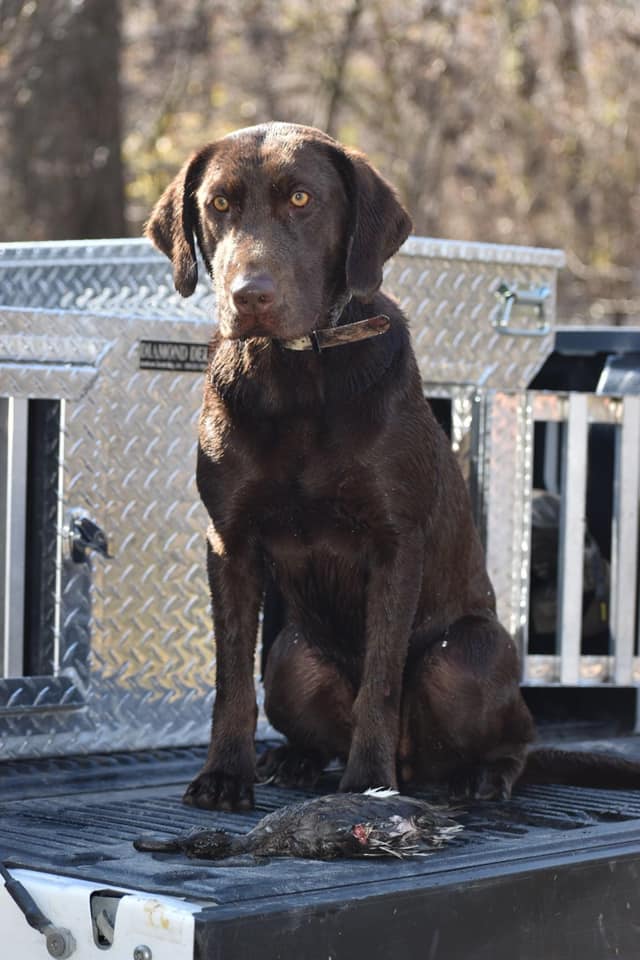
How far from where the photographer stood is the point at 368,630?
3.56 m

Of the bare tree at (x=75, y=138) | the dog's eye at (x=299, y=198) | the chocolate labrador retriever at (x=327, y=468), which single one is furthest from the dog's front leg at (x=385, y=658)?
the bare tree at (x=75, y=138)

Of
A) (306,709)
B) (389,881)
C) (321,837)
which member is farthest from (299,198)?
(389,881)

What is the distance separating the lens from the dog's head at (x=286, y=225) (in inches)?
129

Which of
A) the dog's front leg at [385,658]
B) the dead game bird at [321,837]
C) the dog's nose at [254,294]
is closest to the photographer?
the dead game bird at [321,837]

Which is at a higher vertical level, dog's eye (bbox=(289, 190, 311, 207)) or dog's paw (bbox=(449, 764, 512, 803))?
dog's eye (bbox=(289, 190, 311, 207))

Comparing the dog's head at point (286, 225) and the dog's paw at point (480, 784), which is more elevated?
the dog's head at point (286, 225)

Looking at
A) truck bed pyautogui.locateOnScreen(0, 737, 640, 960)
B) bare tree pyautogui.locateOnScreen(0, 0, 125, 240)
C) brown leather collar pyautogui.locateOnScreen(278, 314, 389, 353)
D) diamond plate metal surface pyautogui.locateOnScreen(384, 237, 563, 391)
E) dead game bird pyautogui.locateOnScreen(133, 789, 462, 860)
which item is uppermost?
bare tree pyautogui.locateOnScreen(0, 0, 125, 240)

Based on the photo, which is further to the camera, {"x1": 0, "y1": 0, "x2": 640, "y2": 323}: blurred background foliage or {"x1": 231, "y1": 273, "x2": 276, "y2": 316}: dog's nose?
{"x1": 0, "y1": 0, "x2": 640, "y2": 323}: blurred background foliage

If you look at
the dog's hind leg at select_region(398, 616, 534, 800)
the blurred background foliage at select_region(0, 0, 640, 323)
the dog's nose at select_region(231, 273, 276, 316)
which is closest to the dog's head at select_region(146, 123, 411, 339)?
the dog's nose at select_region(231, 273, 276, 316)

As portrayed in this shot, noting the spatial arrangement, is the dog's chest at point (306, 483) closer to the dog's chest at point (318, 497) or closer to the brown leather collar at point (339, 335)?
the dog's chest at point (318, 497)

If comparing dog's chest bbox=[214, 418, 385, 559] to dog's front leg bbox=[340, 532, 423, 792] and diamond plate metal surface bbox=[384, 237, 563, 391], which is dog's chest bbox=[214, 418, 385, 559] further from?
diamond plate metal surface bbox=[384, 237, 563, 391]

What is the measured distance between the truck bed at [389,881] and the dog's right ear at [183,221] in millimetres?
1131

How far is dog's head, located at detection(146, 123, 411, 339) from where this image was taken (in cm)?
328

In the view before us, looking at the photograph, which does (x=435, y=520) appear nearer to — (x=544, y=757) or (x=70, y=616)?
(x=544, y=757)
